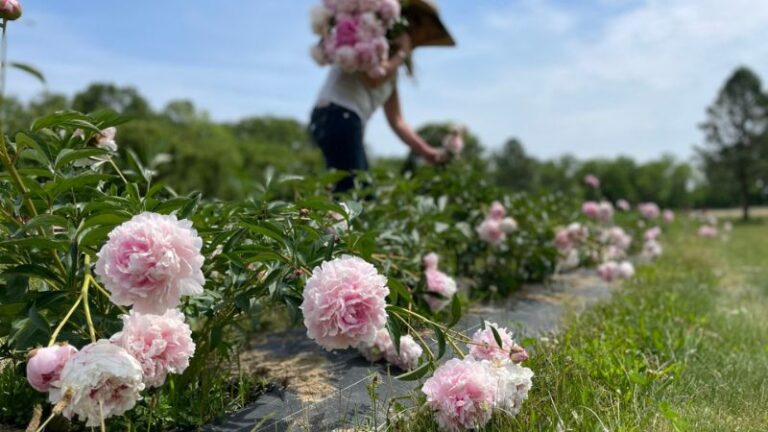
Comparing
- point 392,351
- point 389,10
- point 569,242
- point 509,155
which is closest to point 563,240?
point 569,242

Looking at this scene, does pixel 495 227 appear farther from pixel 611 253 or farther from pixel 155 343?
pixel 155 343

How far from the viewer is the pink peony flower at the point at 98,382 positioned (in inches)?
38.8

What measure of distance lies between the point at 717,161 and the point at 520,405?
111 ft

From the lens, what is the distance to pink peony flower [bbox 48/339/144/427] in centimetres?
99

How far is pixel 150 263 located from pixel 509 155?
25.6 metres

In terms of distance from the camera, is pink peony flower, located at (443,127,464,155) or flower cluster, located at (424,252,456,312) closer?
flower cluster, located at (424,252,456,312)

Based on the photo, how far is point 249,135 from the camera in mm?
51000

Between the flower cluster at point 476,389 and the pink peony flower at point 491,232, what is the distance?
85.5 inches

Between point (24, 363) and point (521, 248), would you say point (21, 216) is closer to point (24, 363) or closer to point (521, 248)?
point (24, 363)

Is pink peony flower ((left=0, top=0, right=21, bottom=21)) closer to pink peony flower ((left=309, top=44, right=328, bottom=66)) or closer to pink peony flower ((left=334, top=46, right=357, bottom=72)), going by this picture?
pink peony flower ((left=334, top=46, right=357, bottom=72))

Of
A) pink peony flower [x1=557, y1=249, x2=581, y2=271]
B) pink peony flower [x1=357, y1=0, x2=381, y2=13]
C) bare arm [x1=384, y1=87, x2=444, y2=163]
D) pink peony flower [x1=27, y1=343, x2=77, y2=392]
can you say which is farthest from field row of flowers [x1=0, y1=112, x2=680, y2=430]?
pink peony flower [x1=557, y1=249, x2=581, y2=271]

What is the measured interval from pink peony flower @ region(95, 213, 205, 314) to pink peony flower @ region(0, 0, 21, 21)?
561 mm

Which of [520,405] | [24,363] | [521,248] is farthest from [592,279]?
[24,363]

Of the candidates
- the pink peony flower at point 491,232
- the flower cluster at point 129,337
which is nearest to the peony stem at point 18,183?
the flower cluster at point 129,337
